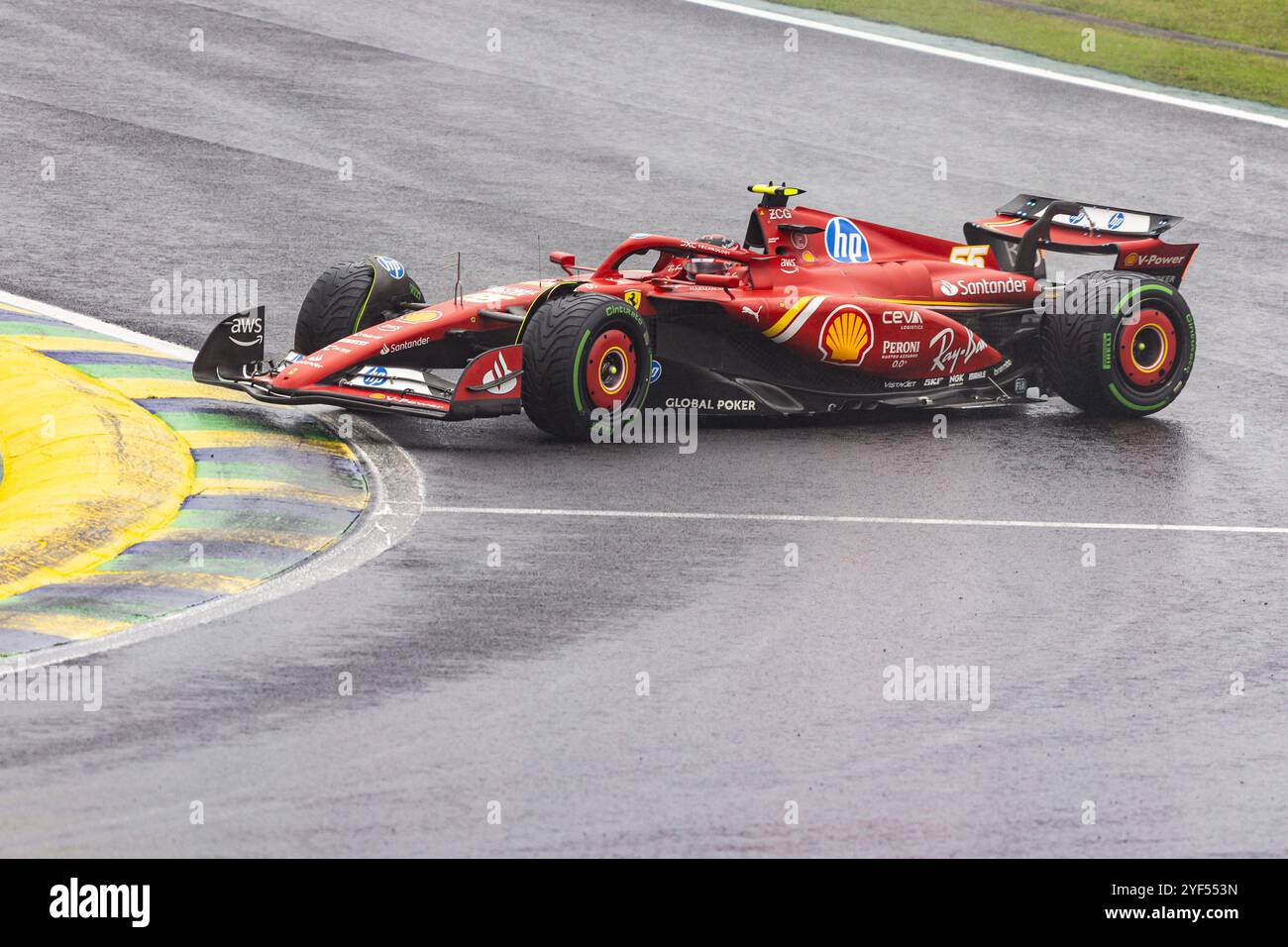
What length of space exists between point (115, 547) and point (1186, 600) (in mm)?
5285

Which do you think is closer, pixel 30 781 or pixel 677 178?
pixel 30 781

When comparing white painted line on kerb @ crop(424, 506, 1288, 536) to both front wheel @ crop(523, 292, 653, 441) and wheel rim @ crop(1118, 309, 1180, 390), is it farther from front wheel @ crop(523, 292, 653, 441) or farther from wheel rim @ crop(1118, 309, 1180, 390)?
wheel rim @ crop(1118, 309, 1180, 390)

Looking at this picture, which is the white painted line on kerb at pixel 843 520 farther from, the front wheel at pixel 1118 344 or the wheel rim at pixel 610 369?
the front wheel at pixel 1118 344

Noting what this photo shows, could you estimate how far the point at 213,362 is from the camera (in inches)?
472

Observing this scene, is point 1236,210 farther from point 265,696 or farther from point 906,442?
point 265,696

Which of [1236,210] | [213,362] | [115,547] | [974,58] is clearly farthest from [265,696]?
[974,58]

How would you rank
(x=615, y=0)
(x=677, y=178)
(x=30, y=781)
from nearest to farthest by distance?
(x=30, y=781) < (x=677, y=178) < (x=615, y=0)

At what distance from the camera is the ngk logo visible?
547 inches

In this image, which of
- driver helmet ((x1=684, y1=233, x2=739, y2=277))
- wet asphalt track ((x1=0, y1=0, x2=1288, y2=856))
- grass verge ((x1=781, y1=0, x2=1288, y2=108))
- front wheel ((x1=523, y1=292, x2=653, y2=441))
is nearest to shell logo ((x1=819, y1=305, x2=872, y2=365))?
wet asphalt track ((x1=0, y1=0, x2=1288, y2=856))

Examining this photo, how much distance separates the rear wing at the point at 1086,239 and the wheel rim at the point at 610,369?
3332mm

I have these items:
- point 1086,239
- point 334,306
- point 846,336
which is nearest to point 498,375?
point 334,306

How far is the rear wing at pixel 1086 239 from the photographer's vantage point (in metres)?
13.9
